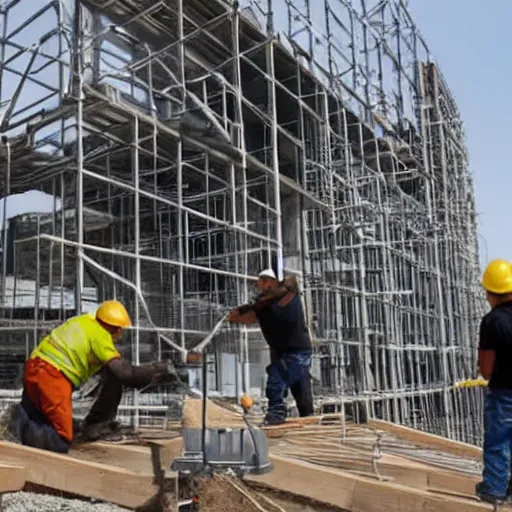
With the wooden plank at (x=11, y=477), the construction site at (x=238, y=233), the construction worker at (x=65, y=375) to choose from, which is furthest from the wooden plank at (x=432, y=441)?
the wooden plank at (x=11, y=477)

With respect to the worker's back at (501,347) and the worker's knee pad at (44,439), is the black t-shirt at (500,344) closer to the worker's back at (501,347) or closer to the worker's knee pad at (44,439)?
the worker's back at (501,347)

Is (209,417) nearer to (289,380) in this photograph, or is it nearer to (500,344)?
(289,380)

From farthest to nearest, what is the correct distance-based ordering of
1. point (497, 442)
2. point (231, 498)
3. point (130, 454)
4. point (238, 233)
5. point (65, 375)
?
1. point (238, 233)
2. point (65, 375)
3. point (130, 454)
4. point (497, 442)
5. point (231, 498)

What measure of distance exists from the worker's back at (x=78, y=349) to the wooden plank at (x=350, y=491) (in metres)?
1.29

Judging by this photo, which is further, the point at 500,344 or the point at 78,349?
the point at 78,349

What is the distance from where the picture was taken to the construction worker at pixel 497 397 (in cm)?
322

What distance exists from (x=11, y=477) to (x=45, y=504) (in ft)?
1.36

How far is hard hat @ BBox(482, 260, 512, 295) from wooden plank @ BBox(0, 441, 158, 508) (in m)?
1.98

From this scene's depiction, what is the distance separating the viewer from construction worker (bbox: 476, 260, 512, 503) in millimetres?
3221

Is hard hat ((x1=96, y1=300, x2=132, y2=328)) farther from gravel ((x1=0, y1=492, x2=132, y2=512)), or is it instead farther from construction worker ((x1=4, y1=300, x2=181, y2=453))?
gravel ((x1=0, y1=492, x2=132, y2=512))

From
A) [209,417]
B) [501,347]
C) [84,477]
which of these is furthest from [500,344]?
[84,477]

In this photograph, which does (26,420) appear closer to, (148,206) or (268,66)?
(148,206)

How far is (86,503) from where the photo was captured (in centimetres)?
303

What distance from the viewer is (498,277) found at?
3.51 m
